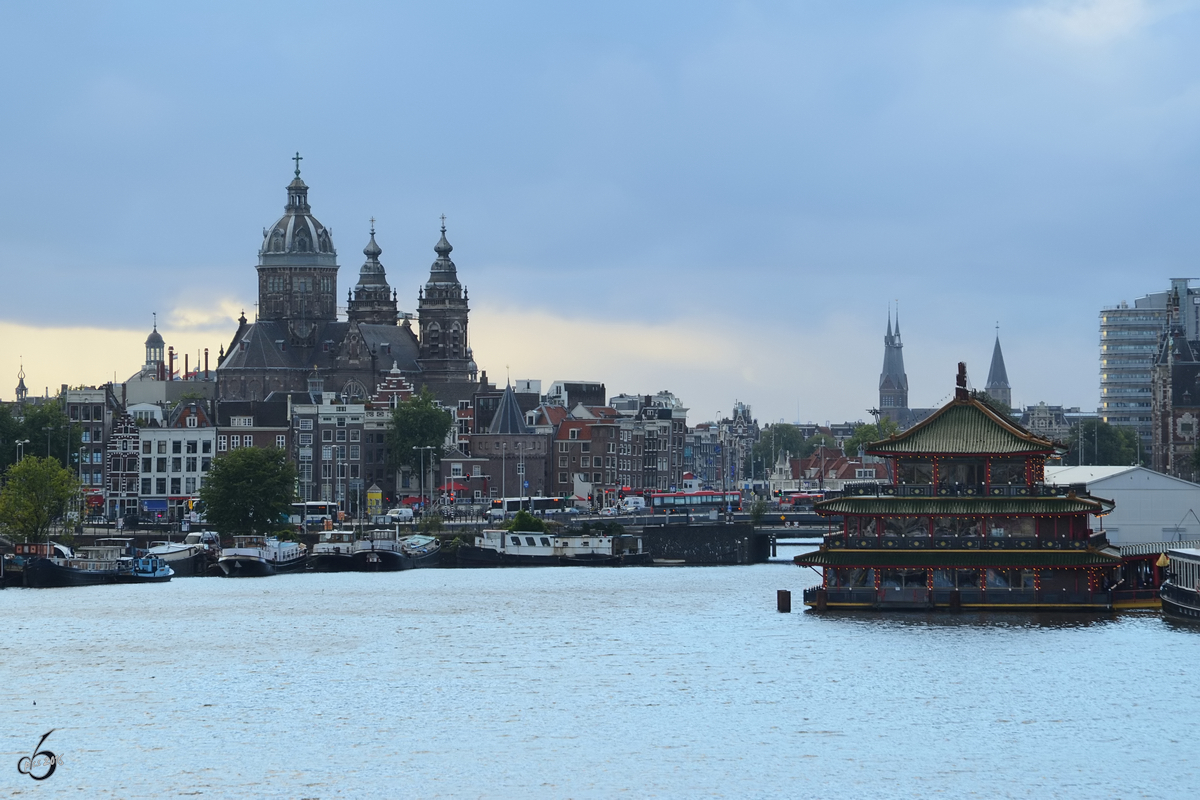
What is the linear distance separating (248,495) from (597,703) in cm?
9902

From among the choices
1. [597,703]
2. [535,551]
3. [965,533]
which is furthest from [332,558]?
[597,703]

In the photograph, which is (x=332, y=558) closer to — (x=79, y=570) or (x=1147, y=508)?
(x=79, y=570)

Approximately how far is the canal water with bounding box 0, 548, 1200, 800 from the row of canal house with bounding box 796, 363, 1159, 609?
1.88 meters

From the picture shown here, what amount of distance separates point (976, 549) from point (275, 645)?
35.6 m

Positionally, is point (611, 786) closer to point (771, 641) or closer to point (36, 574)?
point (771, 641)

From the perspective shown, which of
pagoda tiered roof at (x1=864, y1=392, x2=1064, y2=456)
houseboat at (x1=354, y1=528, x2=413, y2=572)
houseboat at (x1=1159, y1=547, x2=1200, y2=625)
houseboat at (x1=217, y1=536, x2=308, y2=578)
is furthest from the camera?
houseboat at (x1=354, y1=528, x2=413, y2=572)

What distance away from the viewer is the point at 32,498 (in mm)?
167375

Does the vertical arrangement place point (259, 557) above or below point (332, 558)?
above

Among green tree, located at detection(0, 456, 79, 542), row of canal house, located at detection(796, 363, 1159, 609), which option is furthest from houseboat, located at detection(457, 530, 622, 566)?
row of canal house, located at detection(796, 363, 1159, 609)

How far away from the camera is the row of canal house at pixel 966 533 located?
11481cm

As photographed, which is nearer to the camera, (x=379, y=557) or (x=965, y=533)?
(x=965, y=533)

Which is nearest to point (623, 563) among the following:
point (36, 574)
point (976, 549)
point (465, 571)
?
point (465, 571)

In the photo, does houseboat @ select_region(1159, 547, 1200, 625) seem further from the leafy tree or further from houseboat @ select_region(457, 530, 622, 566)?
the leafy tree

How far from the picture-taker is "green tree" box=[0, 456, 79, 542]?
16675 cm
